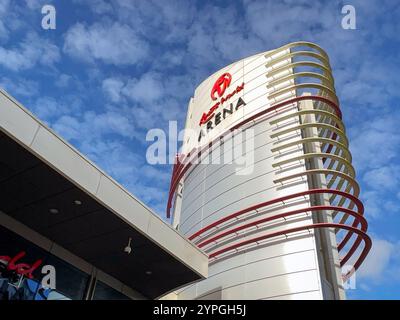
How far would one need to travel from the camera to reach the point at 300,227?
17469 mm

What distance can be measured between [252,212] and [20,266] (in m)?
11.5

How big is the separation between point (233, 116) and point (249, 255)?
381 inches

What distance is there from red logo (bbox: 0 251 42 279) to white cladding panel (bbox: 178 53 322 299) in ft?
30.7

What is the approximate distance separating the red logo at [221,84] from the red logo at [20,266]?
19.3 m

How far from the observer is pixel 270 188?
19828 mm

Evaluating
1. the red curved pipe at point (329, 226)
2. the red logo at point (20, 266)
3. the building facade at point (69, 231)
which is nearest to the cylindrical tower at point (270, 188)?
the red curved pipe at point (329, 226)

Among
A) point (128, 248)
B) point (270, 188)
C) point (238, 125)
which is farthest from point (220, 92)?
point (128, 248)

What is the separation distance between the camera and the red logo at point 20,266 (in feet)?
35.2

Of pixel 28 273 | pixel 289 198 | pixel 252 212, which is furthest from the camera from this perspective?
pixel 252 212

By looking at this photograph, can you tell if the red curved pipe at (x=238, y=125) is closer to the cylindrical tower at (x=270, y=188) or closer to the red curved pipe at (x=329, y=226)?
the cylindrical tower at (x=270, y=188)

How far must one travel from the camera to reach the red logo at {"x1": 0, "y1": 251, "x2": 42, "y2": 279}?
1074 centimetres

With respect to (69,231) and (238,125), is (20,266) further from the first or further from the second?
(238,125)
